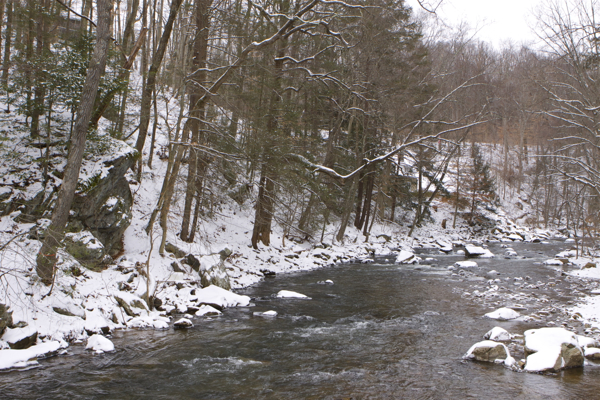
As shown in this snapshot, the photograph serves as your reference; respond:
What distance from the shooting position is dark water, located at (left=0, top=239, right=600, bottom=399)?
19.3 feet

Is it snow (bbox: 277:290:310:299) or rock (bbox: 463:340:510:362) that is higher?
rock (bbox: 463:340:510:362)

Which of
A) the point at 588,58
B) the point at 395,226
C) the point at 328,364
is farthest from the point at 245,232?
the point at 395,226

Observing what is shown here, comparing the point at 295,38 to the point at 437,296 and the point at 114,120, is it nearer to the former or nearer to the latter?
the point at 114,120

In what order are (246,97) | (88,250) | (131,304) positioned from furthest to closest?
(246,97) → (88,250) → (131,304)

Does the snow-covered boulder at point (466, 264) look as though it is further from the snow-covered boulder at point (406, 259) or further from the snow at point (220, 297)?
the snow at point (220, 297)

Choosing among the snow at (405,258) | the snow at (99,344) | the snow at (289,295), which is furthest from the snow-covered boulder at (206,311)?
the snow at (405,258)

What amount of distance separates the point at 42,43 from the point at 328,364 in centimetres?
1359

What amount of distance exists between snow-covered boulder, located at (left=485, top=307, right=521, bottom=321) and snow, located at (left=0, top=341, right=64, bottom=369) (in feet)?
30.4

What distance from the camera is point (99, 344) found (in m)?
7.29

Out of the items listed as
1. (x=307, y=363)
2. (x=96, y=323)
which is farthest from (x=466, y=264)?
(x=96, y=323)

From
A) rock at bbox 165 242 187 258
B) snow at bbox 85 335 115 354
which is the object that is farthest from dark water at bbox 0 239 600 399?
rock at bbox 165 242 187 258

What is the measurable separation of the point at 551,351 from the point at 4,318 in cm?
904

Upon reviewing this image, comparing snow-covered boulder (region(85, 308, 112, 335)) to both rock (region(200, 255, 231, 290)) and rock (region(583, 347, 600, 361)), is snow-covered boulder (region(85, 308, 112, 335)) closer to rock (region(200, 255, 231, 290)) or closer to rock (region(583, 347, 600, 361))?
rock (region(200, 255, 231, 290))

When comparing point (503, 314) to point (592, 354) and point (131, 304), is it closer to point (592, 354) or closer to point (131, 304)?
point (592, 354)
